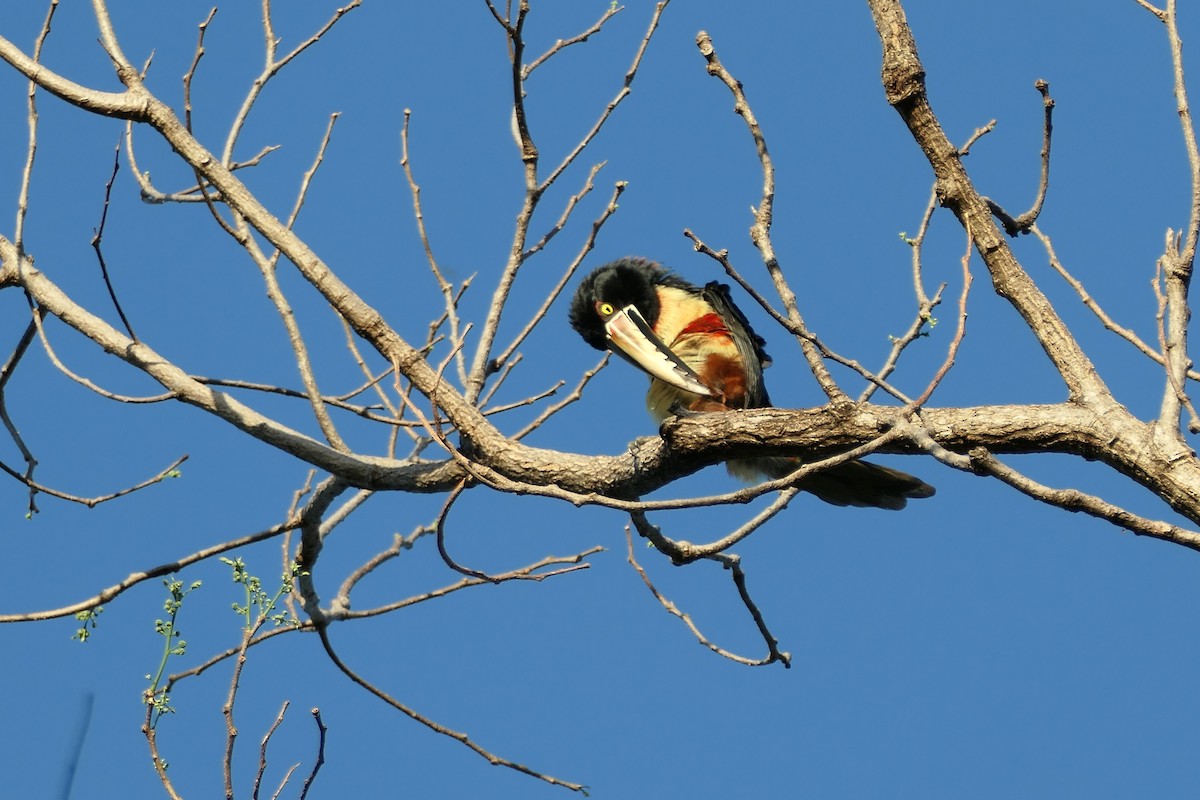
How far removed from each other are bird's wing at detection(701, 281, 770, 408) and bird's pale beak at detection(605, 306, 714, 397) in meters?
0.21

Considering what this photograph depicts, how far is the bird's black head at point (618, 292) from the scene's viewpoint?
243 inches

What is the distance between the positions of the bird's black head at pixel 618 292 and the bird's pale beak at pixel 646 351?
206 mm

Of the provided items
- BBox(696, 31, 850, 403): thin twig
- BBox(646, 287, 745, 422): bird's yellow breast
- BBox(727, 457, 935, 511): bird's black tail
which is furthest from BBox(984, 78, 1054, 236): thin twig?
BBox(646, 287, 745, 422): bird's yellow breast

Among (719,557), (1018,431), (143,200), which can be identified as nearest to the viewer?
(1018,431)

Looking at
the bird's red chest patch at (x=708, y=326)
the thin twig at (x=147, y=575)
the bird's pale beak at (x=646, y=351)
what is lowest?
the thin twig at (x=147, y=575)

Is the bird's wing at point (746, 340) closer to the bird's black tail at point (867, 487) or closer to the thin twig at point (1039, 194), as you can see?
the bird's black tail at point (867, 487)

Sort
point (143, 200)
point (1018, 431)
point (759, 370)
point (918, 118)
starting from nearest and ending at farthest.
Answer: point (1018, 431) < point (918, 118) < point (143, 200) < point (759, 370)

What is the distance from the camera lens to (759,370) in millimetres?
5602

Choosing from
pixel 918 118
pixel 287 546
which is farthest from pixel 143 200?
pixel 918 118

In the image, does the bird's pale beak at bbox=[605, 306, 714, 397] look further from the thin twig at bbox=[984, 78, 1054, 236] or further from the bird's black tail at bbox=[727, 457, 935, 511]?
the thin twig at bbox=[984, 78, 1054, 236]

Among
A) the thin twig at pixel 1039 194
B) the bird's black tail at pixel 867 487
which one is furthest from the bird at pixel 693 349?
the thin twig at pixel 1039 194

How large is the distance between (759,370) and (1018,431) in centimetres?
259

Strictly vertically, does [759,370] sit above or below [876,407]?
above

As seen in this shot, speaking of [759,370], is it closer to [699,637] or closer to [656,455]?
[699,637]
